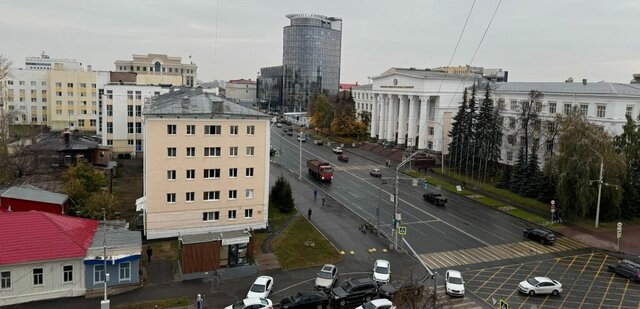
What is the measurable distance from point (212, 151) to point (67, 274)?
1513 cm

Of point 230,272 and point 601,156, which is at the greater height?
point 601,156

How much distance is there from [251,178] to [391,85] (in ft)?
203

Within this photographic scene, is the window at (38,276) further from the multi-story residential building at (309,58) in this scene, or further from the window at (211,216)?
the multi-story residential building at (309,58)

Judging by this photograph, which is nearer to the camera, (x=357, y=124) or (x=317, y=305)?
(x=317, y=305)

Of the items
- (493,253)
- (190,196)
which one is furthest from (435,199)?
(190,196)

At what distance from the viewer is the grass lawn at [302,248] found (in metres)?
35.8

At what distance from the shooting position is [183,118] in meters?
39.2

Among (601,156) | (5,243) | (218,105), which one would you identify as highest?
(218,105)

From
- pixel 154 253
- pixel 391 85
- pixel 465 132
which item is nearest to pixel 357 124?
pixel 391 85

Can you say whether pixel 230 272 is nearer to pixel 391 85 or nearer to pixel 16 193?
pixel 16 193

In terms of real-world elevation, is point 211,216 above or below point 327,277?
→ above

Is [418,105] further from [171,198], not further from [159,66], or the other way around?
[159,66]

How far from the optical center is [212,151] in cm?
4081

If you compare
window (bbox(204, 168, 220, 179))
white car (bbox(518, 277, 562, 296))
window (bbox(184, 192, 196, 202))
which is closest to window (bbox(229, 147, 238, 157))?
window (bbox(204, 168, 220, 179))
